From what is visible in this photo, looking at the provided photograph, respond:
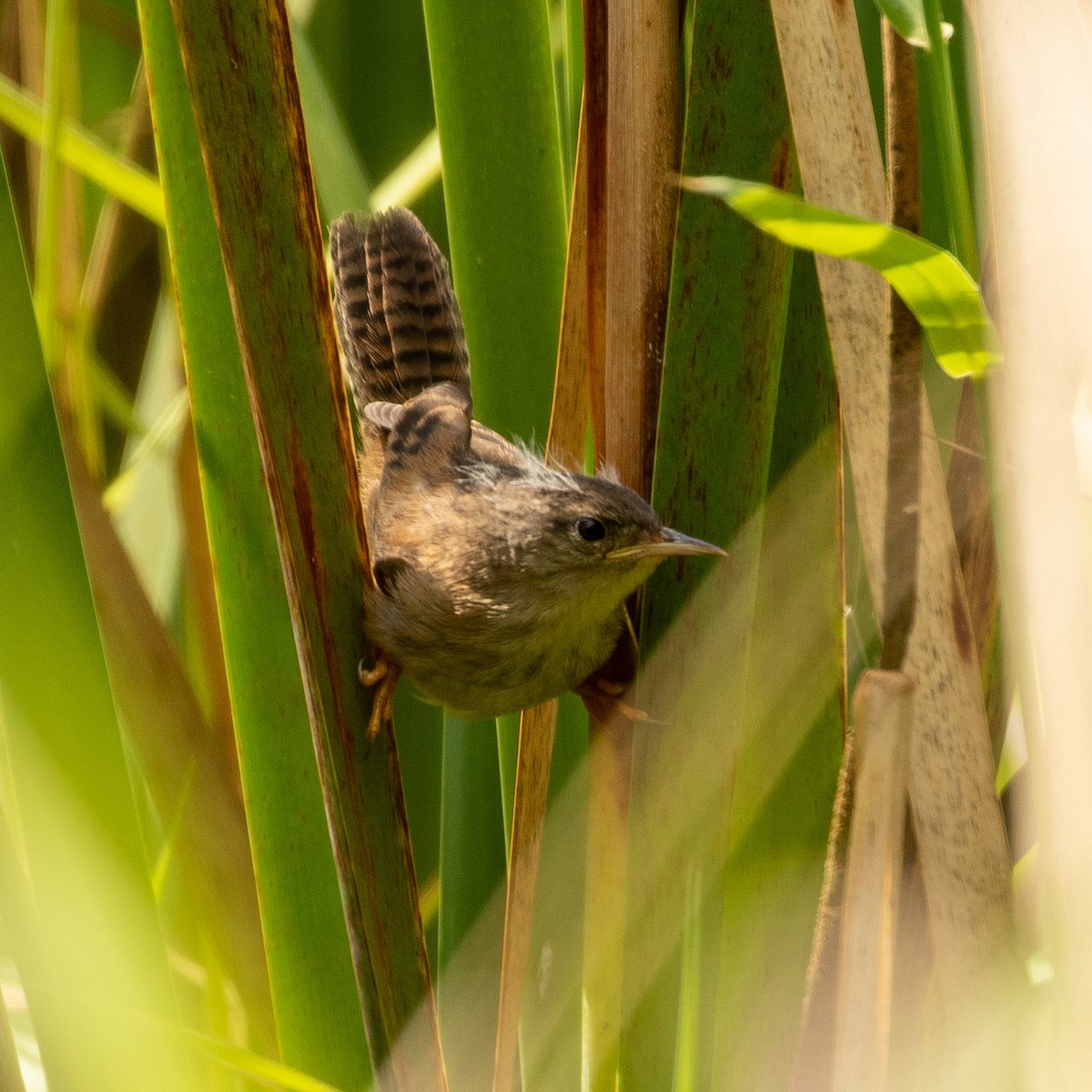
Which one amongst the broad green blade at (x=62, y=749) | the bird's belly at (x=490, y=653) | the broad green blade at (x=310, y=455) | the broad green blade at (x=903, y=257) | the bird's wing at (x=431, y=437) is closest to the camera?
the broad green blade at (x=903, y=257)

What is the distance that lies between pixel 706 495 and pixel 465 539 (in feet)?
1.81

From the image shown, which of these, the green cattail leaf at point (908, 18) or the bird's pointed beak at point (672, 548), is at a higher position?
the green cattail leaf at point (908, 18)

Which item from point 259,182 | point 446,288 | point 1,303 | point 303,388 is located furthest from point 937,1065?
point 446,288

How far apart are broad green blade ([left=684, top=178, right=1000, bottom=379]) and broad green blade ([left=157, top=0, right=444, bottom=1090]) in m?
0.30

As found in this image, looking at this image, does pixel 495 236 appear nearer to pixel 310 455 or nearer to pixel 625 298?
pixel 625 298

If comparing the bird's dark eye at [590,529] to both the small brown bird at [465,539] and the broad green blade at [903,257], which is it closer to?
the small brown bird at [465,539]

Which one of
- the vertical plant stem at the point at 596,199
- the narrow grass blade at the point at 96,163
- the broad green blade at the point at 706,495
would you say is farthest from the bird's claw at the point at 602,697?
the narrow grass blade at the point at 96,163

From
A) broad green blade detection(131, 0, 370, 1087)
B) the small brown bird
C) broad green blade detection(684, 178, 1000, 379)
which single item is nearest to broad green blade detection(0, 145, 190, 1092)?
broad green blade detection(131, 0, 370, 1087)

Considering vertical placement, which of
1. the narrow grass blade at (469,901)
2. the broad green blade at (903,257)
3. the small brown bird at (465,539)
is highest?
the broad green blade at (903,257)

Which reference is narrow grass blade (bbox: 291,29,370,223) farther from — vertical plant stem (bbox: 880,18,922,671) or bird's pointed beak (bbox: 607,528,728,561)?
vertical plant stem (bbox: 880,18,922,671)

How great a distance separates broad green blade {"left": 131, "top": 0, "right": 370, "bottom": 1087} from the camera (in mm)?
1138

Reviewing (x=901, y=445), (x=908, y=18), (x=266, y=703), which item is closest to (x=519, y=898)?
(x=266, y=703)

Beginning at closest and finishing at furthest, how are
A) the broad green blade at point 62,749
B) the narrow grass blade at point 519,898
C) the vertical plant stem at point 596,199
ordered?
1. the broad green blade at point 62,749
2. the vertical plant stem at point 596,199
3. the narrow grass blade at point 519,898

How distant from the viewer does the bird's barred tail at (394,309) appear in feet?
5.65
